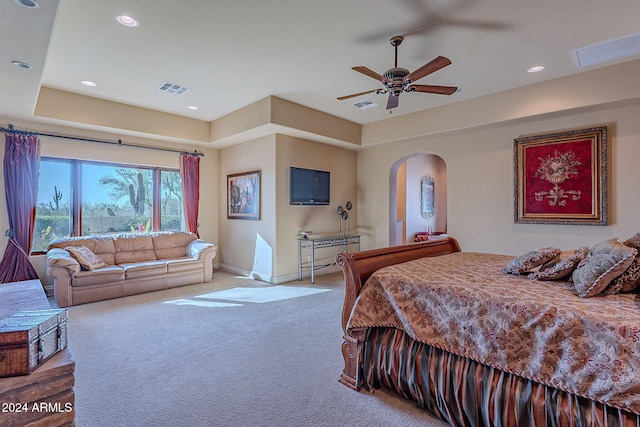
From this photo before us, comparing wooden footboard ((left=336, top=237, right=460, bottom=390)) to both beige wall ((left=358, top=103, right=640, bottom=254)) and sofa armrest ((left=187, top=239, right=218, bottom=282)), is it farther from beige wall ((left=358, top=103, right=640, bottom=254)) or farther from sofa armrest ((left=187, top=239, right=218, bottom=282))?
sofa armrest ((left=187, top=239, right=218, bottom=282))

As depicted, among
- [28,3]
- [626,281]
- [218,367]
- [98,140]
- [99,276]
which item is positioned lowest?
[218,367]

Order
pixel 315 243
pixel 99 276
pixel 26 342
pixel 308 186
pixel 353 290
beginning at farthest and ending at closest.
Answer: pixel 315 243, pixel 308 186, pixel 99 276, pixel 353 290, pixel 26 342

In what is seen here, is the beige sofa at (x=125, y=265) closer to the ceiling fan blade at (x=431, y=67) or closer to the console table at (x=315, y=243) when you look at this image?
the console table at (x=315, y=243)

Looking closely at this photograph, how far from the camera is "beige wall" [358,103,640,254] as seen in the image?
13.0ft

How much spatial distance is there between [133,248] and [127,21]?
3.77 metres

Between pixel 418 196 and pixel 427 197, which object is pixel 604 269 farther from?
pixel 427 197

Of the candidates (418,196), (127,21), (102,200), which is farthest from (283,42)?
(418,196)

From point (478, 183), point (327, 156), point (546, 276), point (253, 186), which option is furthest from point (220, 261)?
point (546, 276)

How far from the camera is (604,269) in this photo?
173cm

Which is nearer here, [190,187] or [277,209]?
[277,209]

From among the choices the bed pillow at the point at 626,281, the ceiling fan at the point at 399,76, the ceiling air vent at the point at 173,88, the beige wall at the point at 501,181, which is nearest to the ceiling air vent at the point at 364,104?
the beige wall at the point at 501,181

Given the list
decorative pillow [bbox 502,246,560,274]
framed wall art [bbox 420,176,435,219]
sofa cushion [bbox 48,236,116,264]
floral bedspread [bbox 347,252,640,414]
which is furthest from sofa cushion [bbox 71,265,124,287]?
framed wall art [bbox 420,176,435,219]

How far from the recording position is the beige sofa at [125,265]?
13.8 ft

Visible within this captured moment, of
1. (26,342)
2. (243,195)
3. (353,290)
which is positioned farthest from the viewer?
(243,195)
